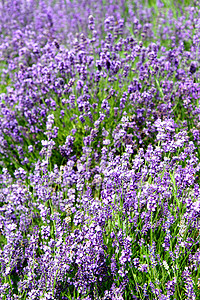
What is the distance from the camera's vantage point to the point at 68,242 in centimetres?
214

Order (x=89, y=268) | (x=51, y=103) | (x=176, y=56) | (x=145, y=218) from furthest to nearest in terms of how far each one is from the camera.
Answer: (x=176, y=56), (x=51, y=103), (x=145, y=218), (x=89, y=268)

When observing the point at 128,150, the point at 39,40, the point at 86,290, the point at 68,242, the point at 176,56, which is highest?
the point at 39,40

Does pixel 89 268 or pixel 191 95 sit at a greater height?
pixel 191 95

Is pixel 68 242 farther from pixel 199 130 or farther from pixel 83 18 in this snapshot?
pixel 83 18

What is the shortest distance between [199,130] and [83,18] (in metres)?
3.39

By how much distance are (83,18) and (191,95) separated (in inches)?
112

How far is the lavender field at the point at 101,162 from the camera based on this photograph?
83.1 inches

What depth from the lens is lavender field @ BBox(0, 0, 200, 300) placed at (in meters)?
2.11

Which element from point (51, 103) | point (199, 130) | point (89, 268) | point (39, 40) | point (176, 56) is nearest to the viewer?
point (89, 268)

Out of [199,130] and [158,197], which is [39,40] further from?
[158,197]

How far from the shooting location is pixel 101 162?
8.99 feet

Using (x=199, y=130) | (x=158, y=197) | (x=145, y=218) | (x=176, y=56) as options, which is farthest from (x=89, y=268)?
(x=176, y=56)

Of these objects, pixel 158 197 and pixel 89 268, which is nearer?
pixel 89 268

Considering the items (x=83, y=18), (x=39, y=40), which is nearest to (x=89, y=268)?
(x=39, y=40)
